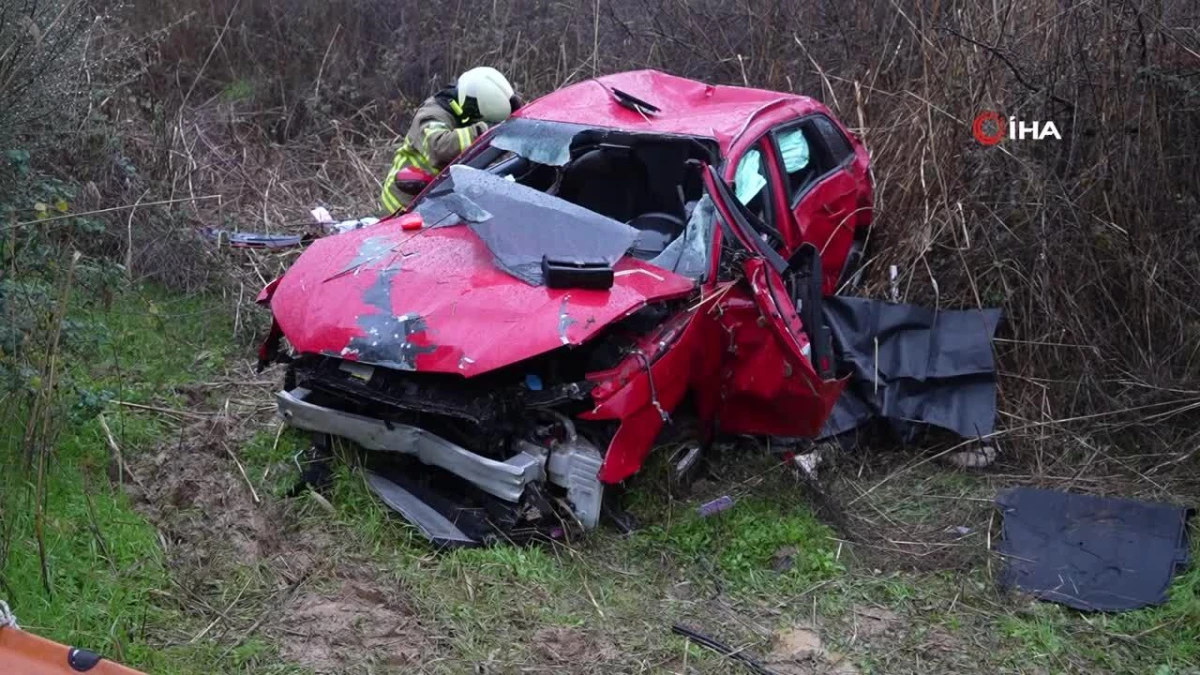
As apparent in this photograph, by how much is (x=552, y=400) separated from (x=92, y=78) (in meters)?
5.29

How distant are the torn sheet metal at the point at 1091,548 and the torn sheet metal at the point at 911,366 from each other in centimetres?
59

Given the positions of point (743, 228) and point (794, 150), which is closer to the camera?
point (743, 228)

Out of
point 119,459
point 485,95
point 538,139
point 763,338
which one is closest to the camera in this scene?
point 763,338

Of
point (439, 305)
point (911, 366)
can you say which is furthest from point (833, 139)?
point (439, 305)

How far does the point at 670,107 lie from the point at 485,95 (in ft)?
4.88

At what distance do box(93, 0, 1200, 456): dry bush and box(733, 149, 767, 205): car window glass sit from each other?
1295mm

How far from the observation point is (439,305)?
4.80m

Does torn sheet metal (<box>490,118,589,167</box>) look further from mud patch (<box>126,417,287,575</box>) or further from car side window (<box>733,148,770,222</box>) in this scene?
mud patch (<box>126,417,287,575</box>)

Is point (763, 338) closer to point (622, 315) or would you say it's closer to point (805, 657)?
point (622, 315)

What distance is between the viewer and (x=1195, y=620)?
15.3ft

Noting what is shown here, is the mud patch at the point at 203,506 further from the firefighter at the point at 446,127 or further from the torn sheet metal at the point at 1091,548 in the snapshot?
the torn sheet metal at the point at 1091,548

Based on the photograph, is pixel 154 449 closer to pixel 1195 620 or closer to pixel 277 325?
pixel 277 325

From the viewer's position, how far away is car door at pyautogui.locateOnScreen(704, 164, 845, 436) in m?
5.08

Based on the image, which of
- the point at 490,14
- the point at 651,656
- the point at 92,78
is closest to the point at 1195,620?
the point at 651,656
